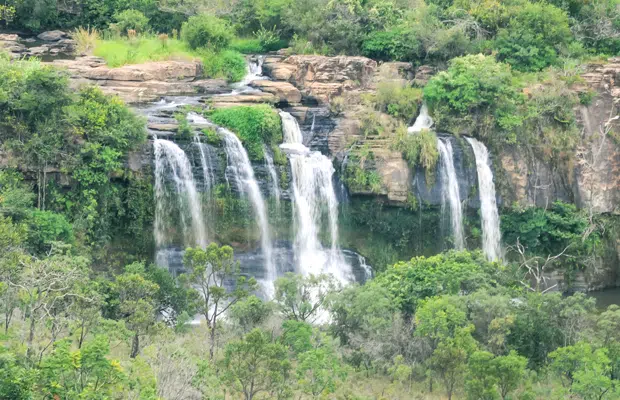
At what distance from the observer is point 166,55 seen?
3644 centimetres

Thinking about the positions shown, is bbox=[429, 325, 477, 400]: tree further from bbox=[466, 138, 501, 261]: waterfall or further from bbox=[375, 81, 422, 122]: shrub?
bbox=[375, 81, 422, 122]: shrub

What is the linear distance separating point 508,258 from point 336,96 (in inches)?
287

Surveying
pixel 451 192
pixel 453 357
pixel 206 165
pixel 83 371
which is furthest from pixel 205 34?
pixel 83 371

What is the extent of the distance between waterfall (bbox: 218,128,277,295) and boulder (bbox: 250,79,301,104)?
368 centimetres

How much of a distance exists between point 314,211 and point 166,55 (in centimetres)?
857

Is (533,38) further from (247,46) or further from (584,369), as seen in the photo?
(584,369)

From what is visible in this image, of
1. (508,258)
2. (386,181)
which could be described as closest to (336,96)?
(386,181)

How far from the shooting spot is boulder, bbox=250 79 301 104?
1346 inches

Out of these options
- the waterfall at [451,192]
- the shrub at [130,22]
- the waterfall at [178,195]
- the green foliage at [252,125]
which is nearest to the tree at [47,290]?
the waterfall at [178,195]

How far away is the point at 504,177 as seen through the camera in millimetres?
33406

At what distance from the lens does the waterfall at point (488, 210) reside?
33.0 m

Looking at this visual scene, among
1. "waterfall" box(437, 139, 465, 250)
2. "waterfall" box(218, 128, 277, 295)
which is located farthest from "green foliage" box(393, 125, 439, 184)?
"waterfall" box(218, 128, 277, 295)

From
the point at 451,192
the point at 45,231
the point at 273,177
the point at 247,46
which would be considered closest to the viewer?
the point at 45,231

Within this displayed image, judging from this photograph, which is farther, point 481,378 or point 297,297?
point 297,297
